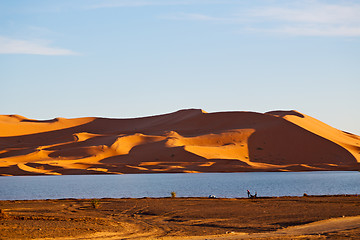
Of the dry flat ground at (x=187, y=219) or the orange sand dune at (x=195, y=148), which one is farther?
the orange sand dune at (x=195, y=148)

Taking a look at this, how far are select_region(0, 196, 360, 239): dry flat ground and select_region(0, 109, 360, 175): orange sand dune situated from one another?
179 ft

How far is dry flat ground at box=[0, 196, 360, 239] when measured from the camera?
20219mm

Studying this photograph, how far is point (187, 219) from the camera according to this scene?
25344 millimetres

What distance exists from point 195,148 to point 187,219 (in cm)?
7407

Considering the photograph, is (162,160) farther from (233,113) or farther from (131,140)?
(233,113)

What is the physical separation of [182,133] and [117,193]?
236 ft

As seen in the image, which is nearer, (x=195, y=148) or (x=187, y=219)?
(x=187, y=219)

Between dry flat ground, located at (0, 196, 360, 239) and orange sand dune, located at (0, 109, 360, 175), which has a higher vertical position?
orange sand dune, located at (0, 109, 360, 175)

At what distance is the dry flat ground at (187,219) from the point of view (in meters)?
20.2

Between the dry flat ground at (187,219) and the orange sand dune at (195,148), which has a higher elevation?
the orange sand dune at (195,148)

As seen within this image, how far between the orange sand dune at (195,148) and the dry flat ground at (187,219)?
54435mm

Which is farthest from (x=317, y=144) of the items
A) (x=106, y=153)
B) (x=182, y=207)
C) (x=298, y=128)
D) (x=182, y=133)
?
(x=182, y=207)

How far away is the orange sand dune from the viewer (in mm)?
90375

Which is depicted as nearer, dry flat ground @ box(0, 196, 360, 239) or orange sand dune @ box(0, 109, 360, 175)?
dry flat ground @ box(0, 196, 360, 239)
